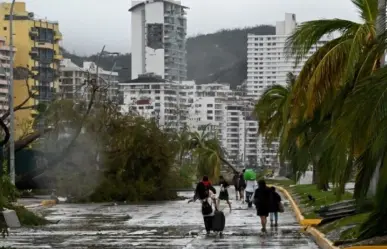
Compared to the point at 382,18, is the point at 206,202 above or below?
below

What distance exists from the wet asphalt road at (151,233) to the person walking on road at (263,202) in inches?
17.1

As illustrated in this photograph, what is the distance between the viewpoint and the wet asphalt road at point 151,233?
79.0 feet

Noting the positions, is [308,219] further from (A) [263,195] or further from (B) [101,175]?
(B) [101,175]

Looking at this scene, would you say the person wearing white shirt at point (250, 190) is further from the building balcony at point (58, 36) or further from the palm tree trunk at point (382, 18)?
the building balcony at point (58, 36)

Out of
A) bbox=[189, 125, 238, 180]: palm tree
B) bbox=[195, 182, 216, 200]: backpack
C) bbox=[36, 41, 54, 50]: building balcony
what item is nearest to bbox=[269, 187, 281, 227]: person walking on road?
bbox=[195, 182, 216, 200]: backpack

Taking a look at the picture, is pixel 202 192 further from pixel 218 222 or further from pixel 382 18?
pixel 382 18

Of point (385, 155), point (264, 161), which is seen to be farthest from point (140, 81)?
point (385, 155)

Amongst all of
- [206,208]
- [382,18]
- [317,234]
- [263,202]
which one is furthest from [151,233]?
[382,18]

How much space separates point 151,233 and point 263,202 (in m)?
3.47

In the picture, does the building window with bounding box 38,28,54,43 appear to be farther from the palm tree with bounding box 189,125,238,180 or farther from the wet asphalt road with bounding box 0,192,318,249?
the wet asphalt road with bounding box 0,192,318,249

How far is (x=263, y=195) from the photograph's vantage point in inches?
1148

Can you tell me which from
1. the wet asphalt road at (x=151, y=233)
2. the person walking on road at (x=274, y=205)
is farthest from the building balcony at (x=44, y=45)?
the person walking on road at (x=274, y=205)

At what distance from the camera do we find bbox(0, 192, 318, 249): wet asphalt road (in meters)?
24.1

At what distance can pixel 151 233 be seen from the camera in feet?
92.2
